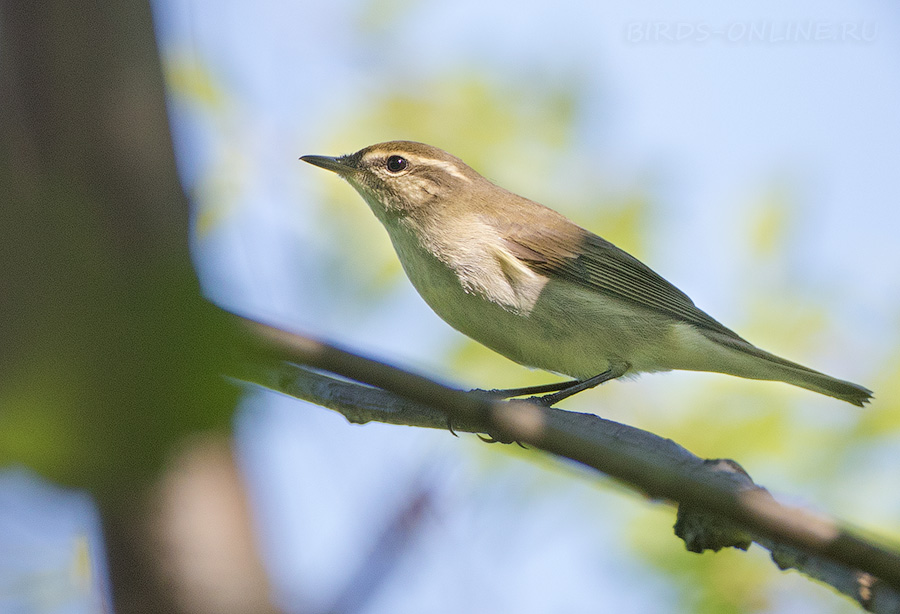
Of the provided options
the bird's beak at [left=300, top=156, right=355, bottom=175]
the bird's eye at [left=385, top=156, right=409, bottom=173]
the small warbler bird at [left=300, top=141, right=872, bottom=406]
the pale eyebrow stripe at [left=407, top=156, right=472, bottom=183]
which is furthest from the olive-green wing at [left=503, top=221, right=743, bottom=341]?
the bird's beak at [left=300, top=156, right=355, bottom=175]

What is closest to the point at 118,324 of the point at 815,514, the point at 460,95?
the point at 815,514

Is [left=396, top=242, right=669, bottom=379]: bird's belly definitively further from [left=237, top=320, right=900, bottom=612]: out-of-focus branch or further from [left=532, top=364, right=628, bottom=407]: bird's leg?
[left=237, top=320, right=900, bottom=612]: out-of-focus branch

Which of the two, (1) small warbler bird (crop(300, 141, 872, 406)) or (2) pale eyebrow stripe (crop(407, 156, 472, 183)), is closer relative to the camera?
(1) small warbler bird (crop(300, 141, 872, 406))

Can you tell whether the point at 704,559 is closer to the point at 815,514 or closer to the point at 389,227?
the point at 389,227

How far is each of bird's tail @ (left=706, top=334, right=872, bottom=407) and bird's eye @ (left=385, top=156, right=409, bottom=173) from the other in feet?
7.36

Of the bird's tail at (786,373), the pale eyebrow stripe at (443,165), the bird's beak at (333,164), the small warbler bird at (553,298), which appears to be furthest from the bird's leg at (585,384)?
the bird's beak at (333,164)

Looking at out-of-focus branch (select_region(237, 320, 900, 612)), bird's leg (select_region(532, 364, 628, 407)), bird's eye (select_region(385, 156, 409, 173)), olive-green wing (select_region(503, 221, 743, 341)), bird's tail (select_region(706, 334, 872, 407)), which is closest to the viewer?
out-of-focus branch (select_region(237, 320, 900, 612))

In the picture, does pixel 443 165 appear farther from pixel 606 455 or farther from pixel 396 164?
pixel 606 455

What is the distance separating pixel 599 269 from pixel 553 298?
474mm

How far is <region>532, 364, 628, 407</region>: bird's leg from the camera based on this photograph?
4.53 m

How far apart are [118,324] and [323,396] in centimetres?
248

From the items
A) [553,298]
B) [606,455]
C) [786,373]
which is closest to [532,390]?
[553,298]

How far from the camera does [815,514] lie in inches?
57.6

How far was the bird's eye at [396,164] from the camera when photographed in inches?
211
